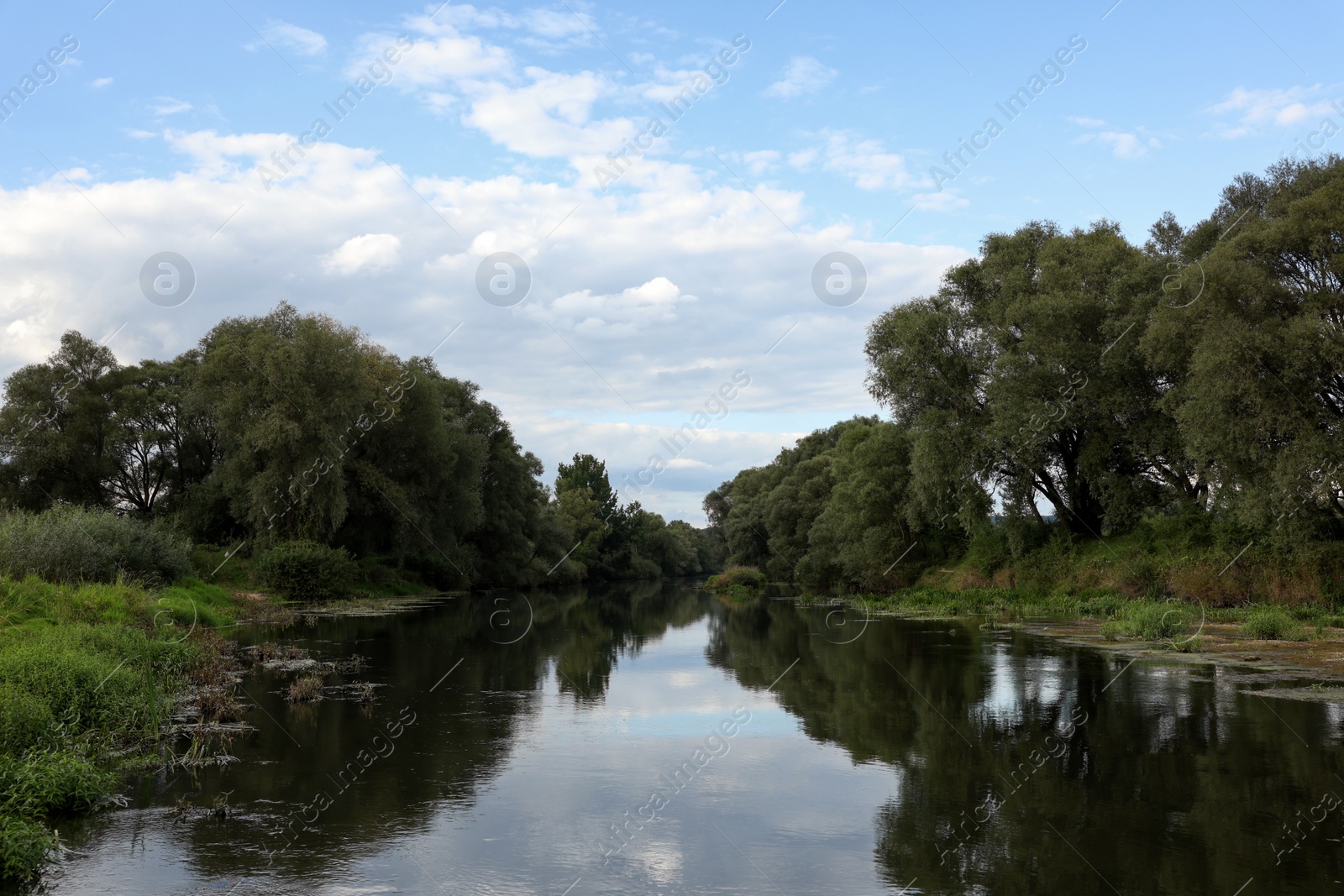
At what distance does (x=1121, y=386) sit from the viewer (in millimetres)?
39094

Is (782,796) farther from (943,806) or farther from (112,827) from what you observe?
(112,827)

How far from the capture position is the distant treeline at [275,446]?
46.2 metres

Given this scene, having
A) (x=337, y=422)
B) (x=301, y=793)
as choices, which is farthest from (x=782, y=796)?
(x=337, y=422)

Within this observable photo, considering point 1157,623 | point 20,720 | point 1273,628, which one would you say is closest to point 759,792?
point 20,720

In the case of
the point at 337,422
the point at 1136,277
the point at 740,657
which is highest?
the point at 1136,277

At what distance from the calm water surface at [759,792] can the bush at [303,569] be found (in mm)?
24899

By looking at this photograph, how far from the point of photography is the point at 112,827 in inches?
361

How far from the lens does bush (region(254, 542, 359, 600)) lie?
42.7 metres

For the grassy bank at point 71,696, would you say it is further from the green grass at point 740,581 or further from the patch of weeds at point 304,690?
the green grass at point 740,581

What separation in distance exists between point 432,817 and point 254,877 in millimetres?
2124

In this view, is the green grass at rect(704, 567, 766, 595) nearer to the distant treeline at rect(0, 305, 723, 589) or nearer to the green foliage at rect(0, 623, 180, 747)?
the distant treeline at rect(0, 305, 723, 589)

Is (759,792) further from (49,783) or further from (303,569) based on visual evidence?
(303,569)

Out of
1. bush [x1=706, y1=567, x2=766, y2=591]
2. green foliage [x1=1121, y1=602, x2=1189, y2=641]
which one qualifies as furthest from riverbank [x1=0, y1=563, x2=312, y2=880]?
bush [x1=706, y1=567, x2=766, y2=591]

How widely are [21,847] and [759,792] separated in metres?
7.12
